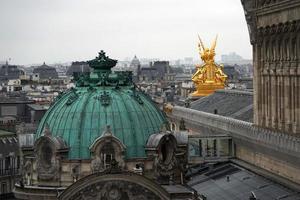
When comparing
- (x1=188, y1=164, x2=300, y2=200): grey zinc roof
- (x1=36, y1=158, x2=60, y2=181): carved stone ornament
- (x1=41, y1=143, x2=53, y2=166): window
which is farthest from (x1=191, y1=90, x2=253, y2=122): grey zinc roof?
(x1=36, y1=158, x2=60, y2=181): carved stone ornament

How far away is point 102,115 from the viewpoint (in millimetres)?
38906

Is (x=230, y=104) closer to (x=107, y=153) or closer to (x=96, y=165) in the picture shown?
(x=107, y=153)

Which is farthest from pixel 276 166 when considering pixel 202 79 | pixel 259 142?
pixel 202 79


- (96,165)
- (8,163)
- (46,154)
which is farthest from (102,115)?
(8,163)

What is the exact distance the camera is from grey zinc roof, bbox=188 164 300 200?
147ft

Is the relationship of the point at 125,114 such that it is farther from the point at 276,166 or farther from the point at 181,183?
the point at 276,166

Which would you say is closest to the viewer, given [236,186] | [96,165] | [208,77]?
[96,165]

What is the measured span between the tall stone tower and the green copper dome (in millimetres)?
10113

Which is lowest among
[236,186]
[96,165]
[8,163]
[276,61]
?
[8,163]

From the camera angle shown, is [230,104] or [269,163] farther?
[230,104]

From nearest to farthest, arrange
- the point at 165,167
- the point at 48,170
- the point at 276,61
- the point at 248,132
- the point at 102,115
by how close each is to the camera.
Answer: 1. the point at 48,170
2. the point at 165,167
3. the point at 102,115
4. the point at 276,61
5. the point at 248,132

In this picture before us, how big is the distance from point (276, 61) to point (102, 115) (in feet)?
49.1

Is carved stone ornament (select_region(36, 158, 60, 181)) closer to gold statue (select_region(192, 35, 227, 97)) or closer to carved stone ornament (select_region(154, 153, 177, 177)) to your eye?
carved stone ornament (select_region(154, 153, 177, 177))

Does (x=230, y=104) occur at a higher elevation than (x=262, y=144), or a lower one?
higher
